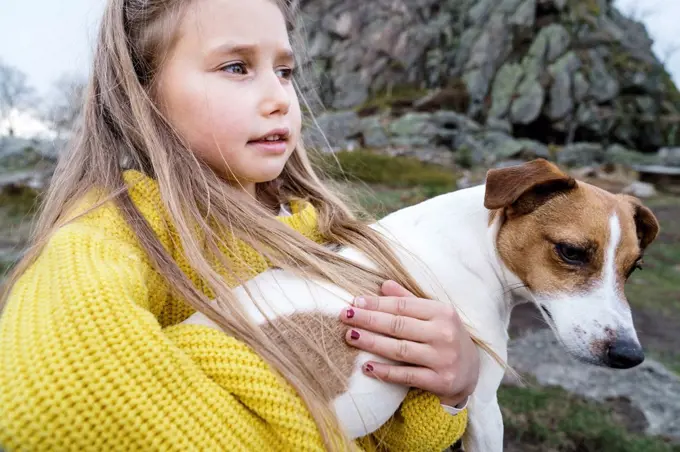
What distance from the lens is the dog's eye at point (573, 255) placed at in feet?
6.27

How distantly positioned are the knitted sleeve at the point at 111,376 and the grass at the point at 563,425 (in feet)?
8.84

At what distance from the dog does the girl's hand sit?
0.26 metres

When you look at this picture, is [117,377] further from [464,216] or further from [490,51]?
[490,51]

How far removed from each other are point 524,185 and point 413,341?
0.88 metres

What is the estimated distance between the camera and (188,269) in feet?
4.62

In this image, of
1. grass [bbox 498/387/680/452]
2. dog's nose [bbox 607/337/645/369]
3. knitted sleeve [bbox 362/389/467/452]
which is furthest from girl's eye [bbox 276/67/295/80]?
grass [bbox 498/387/680/452]

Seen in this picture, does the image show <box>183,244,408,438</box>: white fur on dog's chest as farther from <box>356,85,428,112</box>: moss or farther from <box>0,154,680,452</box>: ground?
<box>356,85,428,112</box>: moss

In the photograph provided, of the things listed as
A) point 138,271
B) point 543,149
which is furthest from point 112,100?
point 543,149

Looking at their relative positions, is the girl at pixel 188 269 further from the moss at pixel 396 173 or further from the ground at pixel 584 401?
the moss at pixel 396 173

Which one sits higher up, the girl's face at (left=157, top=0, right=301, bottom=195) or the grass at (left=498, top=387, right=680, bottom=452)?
the girl's face at (left=157, top=0, right=301, bottom=195)

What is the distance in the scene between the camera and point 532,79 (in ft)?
115

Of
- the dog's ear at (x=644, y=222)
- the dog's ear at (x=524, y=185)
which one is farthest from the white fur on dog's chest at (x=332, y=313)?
the dog's ear at (x=644, y=222)

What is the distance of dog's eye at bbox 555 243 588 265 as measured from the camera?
191cm

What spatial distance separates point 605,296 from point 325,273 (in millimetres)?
1180
